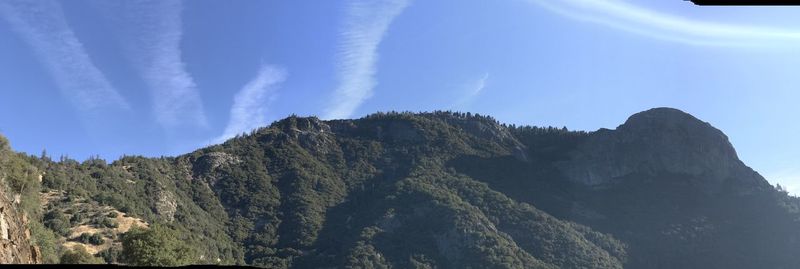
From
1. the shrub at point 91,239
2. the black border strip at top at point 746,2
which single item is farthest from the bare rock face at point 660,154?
the black border strip at top at point 746,2

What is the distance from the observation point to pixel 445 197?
12975cm

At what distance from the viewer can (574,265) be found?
367ft

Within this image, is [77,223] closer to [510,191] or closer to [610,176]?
[510,191]

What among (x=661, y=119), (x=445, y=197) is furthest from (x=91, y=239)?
(x=661, y=119)

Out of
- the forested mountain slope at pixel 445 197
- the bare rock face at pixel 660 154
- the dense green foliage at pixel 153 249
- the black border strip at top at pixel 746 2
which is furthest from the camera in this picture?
the bare rock face at pixel 660 154

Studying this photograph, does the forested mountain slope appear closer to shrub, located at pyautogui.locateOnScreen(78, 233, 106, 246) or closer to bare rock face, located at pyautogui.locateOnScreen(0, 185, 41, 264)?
shrub, located at pyautogui.locateOnScreen(78, 233, 106, 246)

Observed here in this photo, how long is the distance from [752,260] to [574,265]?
3832cm

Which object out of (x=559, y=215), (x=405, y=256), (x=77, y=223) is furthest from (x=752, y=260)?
(x=77, y=223)

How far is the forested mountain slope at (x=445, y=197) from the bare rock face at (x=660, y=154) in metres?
0.37

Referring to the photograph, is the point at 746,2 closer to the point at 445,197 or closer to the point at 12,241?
the point at 12,241

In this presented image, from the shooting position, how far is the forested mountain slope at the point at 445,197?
341 ft

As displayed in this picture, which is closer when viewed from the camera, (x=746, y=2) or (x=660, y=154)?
(x=746, y=2)

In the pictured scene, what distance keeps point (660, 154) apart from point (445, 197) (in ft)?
234

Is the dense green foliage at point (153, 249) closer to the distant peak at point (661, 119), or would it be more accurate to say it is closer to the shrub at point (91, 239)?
the shrub at point (91, 239)
